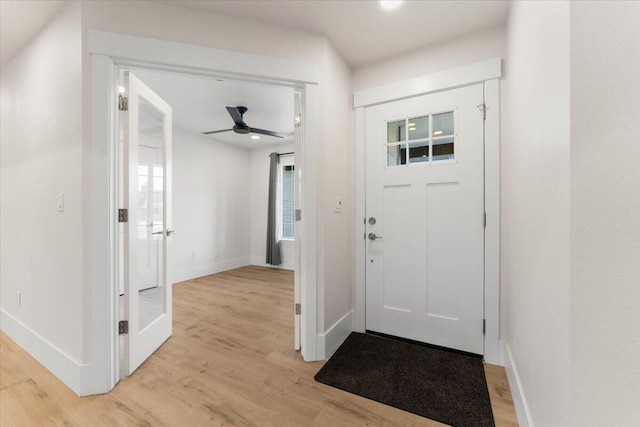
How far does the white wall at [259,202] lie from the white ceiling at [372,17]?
140 inches

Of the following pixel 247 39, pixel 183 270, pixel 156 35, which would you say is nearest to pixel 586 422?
pixel 247 39

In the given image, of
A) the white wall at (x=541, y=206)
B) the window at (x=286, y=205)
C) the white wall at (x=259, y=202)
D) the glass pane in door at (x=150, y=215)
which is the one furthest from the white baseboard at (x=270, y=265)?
the white wall at (x=541, y=206)

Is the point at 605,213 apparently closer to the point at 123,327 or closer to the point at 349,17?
the point at 349,17

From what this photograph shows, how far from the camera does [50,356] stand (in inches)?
73.0

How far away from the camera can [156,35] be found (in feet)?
5.74

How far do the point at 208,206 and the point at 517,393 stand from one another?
15.9ft

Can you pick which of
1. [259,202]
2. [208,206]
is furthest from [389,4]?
[259,202]

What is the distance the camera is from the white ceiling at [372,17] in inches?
70.3

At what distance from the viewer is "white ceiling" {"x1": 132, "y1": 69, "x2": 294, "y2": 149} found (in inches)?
111

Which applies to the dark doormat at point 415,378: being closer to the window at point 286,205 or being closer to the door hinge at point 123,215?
the door hinge at point 123,215

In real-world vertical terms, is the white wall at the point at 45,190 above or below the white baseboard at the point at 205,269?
above

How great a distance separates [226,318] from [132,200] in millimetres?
1590

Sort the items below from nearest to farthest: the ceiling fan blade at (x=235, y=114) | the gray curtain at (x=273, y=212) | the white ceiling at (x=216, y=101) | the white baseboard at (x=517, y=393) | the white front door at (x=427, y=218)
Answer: the white baseboard at (x=517, y=393), the white front door at (x=427, y=218), the white ceiling at (x=216, y=101), the ceiling fan blade at (x=235, y=114), the gray curtain at (x=273, y=212)

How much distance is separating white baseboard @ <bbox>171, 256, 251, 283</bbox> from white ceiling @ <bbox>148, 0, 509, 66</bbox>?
144 inches
